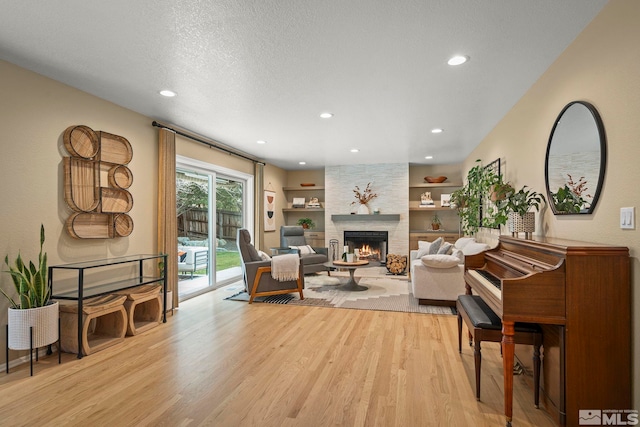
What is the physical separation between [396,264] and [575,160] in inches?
199

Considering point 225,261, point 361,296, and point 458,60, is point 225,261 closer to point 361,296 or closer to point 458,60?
point 361,296

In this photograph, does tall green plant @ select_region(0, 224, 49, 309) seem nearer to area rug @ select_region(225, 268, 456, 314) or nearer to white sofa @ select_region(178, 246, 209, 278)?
white sofa @ select_region(178, 246, 209, 278)

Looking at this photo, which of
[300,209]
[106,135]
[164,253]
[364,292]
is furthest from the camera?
[300,209]

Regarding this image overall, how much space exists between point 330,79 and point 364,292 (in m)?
3.49

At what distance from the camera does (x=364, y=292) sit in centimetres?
549

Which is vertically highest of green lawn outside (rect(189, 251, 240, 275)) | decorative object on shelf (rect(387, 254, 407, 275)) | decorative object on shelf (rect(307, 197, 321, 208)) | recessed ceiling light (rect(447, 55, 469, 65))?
recessed ceiling light (rect(447, 55, 469, 65))

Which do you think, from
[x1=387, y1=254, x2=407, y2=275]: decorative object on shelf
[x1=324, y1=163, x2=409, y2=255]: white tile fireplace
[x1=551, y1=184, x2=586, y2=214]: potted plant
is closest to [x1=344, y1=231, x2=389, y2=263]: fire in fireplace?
[x1=324, y1=163, x2=409, y2=255]: white tile fireplace

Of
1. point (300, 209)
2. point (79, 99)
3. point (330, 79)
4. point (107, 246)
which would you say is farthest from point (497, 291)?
point (300, 209)

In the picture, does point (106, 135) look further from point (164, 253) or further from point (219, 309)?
point (219, 309)

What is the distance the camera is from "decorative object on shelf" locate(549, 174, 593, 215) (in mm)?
2307

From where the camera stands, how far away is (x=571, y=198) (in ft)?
8.05

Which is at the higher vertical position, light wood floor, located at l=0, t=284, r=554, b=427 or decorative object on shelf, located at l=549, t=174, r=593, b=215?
decorative object on shelf, located at l=549, t=174, r=593, b=215

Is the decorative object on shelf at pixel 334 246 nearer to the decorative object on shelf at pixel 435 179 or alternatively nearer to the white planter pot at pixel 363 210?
the white planter pot at pixel 363 210

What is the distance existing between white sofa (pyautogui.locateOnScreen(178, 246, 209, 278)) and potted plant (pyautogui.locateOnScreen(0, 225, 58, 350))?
93.8 inches
